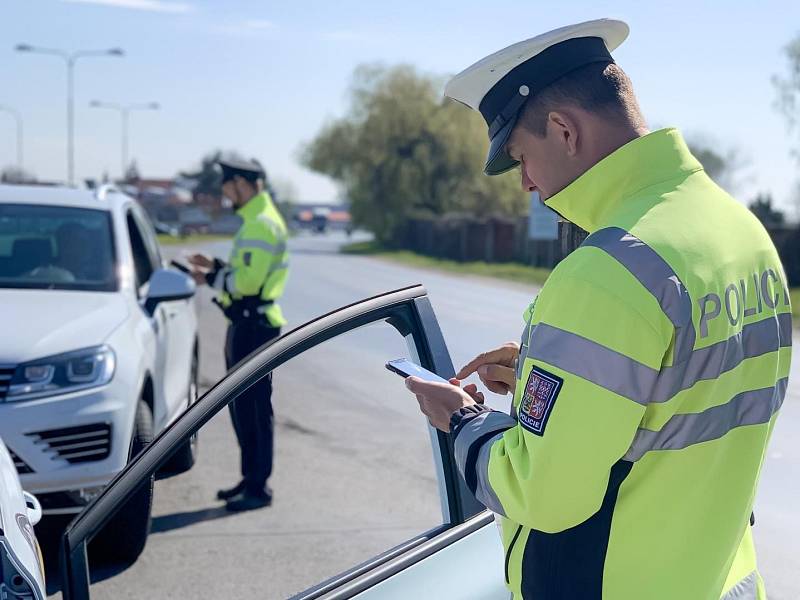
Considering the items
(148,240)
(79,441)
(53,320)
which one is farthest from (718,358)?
(148,240)

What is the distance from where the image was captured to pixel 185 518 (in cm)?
543

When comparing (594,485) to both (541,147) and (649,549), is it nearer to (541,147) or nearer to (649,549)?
(649,549)

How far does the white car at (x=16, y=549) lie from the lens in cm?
184

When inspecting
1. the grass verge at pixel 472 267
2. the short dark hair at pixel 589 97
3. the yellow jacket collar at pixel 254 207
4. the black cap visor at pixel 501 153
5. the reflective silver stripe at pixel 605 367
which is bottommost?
the grass verge at pixel 472 267

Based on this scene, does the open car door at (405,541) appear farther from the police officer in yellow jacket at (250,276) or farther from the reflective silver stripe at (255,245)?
the reflective silver stripe at (255,245)

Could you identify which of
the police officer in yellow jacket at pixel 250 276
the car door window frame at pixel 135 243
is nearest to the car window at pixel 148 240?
the car door window frame at pixel 135 243

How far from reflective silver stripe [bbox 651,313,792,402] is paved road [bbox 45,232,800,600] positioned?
2.96 feet

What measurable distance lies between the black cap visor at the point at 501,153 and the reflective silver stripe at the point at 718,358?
528 millimetres

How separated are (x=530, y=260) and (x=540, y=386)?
3640cm

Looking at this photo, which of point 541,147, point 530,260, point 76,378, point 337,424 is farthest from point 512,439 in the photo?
point 530,260

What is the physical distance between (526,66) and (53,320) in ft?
11.7

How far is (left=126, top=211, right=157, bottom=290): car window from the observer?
20.6 feet

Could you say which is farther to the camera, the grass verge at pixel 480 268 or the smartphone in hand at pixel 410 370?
the grass verge at pixel 480 268

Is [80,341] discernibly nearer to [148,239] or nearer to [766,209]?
[148,239]
